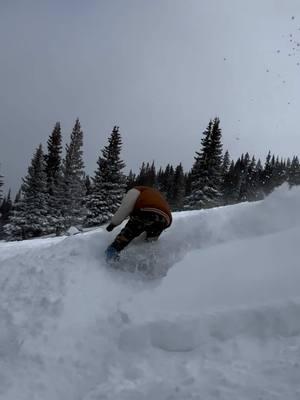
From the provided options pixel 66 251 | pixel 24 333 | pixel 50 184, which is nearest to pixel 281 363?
pixel 24 333

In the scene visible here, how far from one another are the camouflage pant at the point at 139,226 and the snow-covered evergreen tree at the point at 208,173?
1040 inches

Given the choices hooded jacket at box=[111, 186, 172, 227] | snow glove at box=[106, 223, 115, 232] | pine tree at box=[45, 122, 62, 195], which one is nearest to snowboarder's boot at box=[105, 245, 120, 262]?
snow glove at box=[106, 223, 115, 232]

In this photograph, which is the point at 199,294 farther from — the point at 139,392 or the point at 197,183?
the point at 197,183

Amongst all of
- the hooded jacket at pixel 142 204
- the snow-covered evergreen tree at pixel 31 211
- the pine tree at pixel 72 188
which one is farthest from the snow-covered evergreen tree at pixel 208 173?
the hooded jacket at pixel 142 204

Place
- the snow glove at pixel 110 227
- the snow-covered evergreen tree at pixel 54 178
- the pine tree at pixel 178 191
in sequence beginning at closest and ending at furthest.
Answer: the snow glove at pixel 110 227 < the snow-covered evergreen tree at pixel 54 178 < the pine tree at pixel 178 191

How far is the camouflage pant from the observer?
5.17 meters

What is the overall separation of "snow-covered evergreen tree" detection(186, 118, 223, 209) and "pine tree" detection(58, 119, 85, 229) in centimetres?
1021

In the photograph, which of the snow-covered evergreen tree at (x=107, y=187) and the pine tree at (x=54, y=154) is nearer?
the snow-covered evergreen tree at (x=107, y=187)

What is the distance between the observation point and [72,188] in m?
37.2

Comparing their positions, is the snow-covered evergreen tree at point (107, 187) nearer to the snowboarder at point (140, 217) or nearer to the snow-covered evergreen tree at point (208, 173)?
the snow-covered evergreen tree at point (208, 173)

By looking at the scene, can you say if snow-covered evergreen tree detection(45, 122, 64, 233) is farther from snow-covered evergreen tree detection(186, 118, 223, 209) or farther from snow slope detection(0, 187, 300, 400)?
snow slope detection(0, 187, 300, 400)

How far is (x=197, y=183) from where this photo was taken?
32656 mm

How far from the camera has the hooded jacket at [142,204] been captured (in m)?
5.28

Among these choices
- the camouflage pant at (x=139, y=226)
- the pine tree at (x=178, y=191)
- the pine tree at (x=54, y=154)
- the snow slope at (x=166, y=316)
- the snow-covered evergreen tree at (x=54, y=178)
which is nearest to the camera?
the snow slope at (x=166, y=316)
